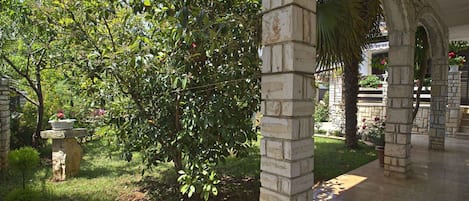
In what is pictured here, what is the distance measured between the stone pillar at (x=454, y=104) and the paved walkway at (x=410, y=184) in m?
3.55

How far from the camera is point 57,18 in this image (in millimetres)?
3223

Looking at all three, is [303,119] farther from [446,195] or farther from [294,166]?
[446,195]

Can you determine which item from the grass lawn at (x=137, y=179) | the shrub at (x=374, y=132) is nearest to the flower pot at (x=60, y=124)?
the grass lawn at (x=137, y=179)

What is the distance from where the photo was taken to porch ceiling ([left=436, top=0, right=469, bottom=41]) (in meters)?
5.52

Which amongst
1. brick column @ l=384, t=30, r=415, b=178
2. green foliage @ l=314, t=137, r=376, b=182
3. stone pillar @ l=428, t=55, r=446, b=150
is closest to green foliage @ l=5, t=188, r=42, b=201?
green foliage @ l=314, t=137, r=376, b=182

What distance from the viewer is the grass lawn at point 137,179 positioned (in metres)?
3.86

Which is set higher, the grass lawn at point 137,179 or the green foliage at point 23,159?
the green foliage at point 23,159

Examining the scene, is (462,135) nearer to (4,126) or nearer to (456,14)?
(456,14)

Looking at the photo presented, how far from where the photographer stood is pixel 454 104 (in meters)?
8.23

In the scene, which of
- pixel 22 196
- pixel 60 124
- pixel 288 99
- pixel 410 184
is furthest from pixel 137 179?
pixel 410 184

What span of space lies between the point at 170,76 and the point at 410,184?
347cm

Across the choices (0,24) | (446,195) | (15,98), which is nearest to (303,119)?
(446,195)

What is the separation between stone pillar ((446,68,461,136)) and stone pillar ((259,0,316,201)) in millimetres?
8398

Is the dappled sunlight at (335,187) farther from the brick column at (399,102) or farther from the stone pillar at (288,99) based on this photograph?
the stone pillar at (288,99)
